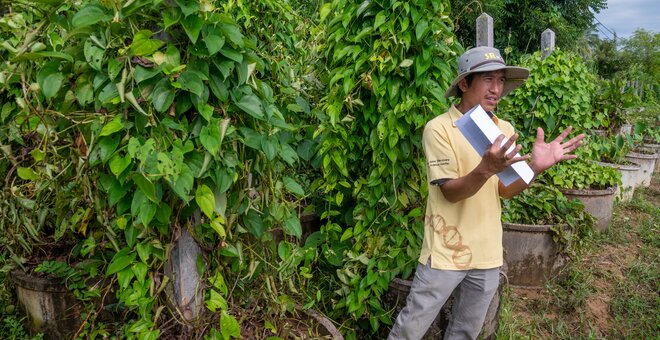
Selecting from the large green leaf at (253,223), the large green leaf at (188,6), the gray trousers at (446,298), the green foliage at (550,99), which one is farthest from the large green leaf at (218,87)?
the green foliage at (550,99)

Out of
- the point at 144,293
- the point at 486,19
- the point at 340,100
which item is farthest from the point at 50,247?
the point at 486,19

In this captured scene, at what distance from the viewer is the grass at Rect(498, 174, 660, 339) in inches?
109

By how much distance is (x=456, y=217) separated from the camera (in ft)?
6.16

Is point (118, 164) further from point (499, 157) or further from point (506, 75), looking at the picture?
point (506, 75)

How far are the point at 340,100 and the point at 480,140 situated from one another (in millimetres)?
→ 842

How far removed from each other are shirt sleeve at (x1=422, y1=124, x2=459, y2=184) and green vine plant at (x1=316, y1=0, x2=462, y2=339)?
0.33 metres

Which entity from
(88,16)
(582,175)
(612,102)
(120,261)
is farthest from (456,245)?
(612,102)

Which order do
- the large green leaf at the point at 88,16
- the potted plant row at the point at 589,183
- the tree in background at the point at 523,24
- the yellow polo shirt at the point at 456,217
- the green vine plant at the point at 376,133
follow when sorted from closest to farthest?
the large green leaf at the point at 88,16 < the yellow polo shirt at the point at 456,217 < the green vine plant at the point at 376,133 < the potted plant row at the point at 589,183 < the tree in background at the point at 523,24

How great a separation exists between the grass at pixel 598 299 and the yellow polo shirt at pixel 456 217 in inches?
34.0

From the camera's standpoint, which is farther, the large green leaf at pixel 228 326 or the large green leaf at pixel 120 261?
the large green leaf at pixel 228 326

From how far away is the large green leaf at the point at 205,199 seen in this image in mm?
1341

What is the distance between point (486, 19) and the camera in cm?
304

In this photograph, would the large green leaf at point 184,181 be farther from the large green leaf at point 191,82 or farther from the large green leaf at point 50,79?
the large green leaf at point 50,79

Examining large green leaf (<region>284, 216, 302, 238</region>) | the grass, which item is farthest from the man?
the grass
